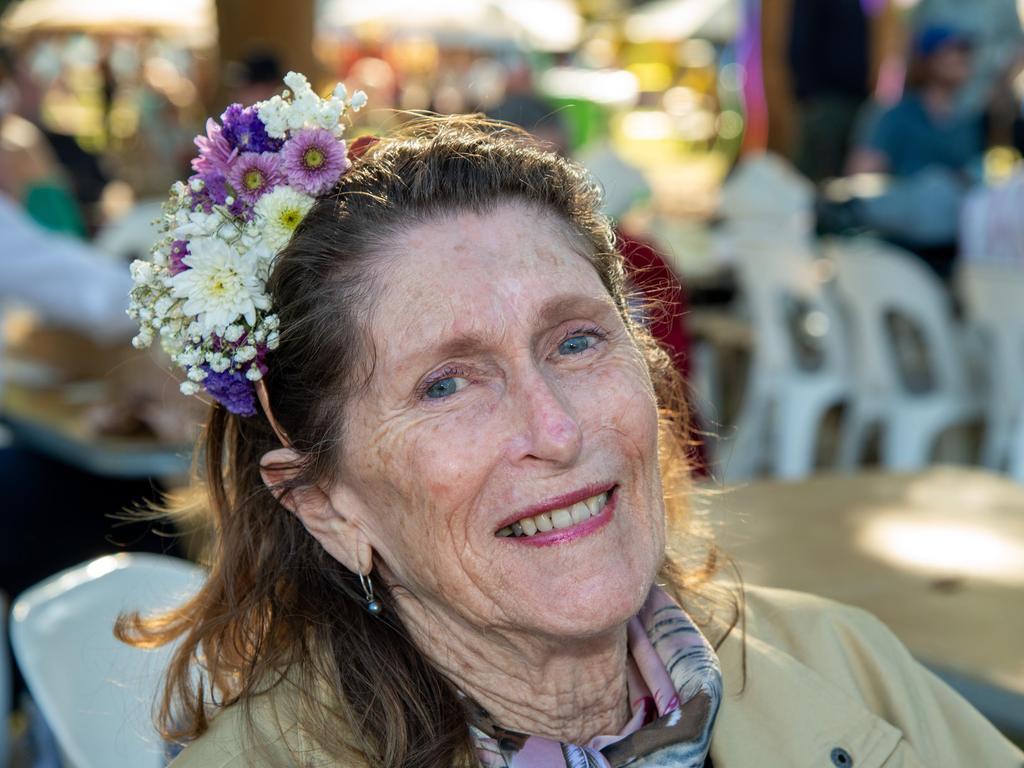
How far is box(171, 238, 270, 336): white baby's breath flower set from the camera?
66.6 inches

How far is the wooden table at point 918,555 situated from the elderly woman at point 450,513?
0.23m

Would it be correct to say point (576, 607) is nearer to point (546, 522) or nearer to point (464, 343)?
point (546, 522)

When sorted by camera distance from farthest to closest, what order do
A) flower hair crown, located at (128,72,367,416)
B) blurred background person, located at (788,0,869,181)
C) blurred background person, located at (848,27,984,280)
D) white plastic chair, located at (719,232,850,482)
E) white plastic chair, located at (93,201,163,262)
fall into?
1. blurred background person, located at (788,0,869,181)
2. blurred background person, located at (848,27,984,280)
3. white plastic chair, located at (93,201,163,262)
4. white plastic chair, located at (719,232,850,482)
5. flower hair crown, located at (128,72,367,416)

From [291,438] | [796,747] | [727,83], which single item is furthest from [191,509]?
[727,83]

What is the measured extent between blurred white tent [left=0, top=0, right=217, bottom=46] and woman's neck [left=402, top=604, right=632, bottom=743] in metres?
11.7

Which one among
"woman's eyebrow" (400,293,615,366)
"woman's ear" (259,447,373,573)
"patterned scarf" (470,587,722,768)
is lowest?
"patterned scarf" (470,587,722,768)

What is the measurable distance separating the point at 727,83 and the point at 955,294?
→ 43.1 ft

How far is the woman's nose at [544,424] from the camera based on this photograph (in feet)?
5.24

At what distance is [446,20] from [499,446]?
44.2 feet

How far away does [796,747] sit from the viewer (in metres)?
1.82

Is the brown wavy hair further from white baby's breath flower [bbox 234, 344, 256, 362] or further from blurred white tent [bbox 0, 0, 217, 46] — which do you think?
blurred white tent [bbox 0, 0, 217, 46]

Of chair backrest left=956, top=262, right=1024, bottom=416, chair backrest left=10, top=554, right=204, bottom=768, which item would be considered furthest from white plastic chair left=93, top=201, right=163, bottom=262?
chair backrest left=10, top=554, right=204, bottom=768

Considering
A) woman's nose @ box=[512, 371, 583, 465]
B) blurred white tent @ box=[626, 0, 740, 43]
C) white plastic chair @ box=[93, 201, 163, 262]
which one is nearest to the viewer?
woman's nose @ box=[512, 371, 583, 465]

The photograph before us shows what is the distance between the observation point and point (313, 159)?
5.66 ft
